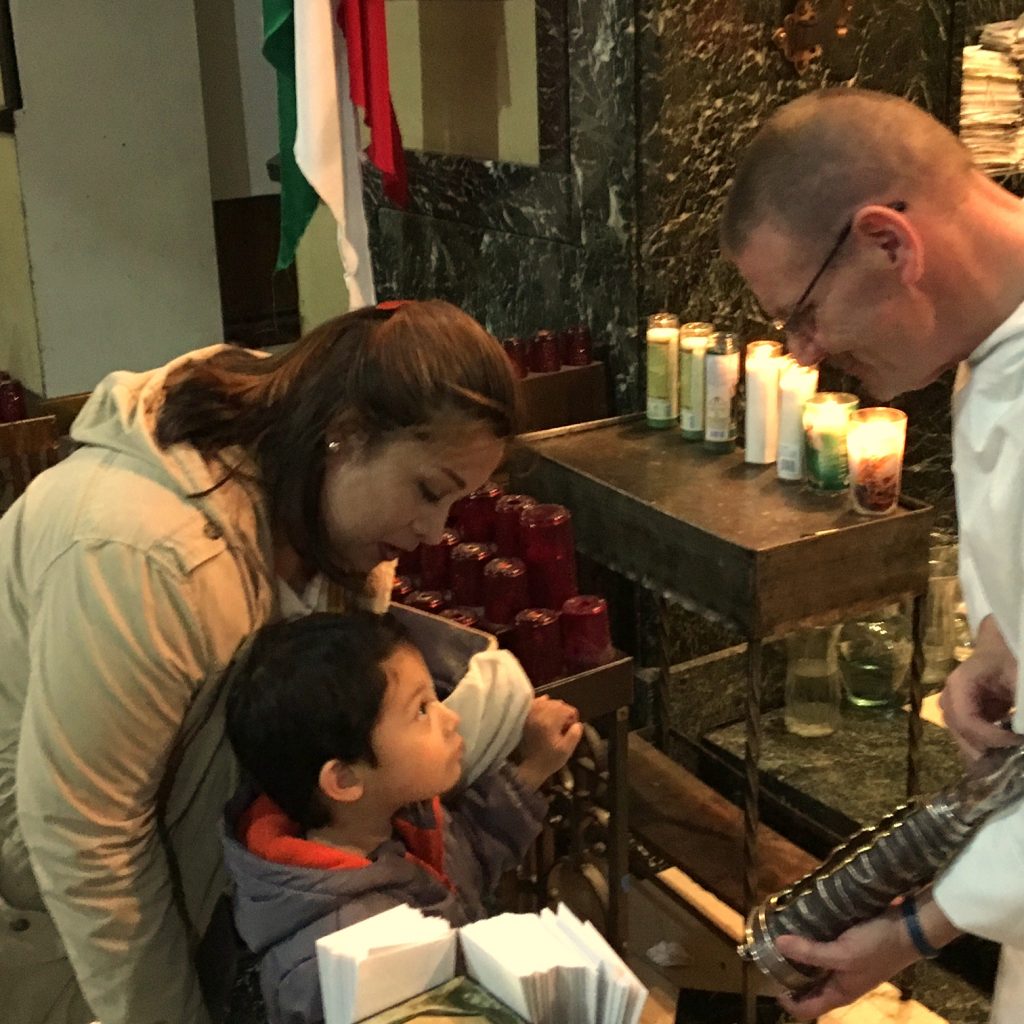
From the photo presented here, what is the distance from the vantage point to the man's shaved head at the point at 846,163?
46.9 inches

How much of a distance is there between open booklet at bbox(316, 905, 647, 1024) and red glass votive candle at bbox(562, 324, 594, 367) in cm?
180

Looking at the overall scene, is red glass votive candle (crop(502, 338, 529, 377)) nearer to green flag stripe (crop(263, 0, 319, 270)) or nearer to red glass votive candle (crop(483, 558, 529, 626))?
green flag stripe (crop(263, 0, 319, 270))

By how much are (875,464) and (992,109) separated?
127 cm

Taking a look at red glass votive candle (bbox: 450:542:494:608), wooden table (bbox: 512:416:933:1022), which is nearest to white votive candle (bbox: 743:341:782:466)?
wooden table (bbox: 512:416:933:1022)

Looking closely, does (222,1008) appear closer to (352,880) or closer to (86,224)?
(352,880)

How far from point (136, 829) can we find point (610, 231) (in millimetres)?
1565

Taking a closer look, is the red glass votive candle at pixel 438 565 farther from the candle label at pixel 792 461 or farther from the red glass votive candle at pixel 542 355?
the red glass votive candle at pixel 542 355

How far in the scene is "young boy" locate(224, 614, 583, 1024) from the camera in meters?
1.25

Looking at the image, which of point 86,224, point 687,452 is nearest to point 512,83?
point 687,452

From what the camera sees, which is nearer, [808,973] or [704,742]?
[808,973]

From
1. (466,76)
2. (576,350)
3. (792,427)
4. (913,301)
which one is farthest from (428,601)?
(466,76)

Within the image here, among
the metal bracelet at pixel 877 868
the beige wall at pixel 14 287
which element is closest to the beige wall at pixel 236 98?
the beige wall at pixel 14 287

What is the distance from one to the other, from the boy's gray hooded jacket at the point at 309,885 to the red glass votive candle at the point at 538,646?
0.87 ft

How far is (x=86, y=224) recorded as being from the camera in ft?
12.1
